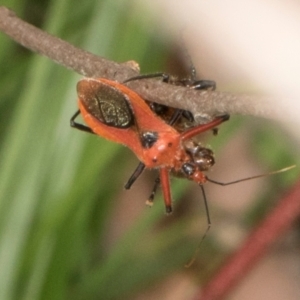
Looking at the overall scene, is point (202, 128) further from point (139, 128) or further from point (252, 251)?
point (252, 251)

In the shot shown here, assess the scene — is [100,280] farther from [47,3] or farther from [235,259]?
[47,3]

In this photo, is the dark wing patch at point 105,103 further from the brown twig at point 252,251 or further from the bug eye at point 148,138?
the brown twig at point 252,251

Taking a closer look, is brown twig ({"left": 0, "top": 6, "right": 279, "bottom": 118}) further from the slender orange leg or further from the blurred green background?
the blurred green background

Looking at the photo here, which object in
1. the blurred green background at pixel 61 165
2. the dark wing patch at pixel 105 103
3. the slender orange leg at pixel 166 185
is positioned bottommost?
the blurred green background at pixel 61 165

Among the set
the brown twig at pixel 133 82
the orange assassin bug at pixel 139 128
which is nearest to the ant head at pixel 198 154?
the orange assassin bug at pixel 139 128

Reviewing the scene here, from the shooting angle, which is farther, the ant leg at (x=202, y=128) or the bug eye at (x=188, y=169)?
the bug eye at (x=188, y=169)

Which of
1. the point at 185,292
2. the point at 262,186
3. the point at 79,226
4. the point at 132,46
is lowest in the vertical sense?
the point at 185,292

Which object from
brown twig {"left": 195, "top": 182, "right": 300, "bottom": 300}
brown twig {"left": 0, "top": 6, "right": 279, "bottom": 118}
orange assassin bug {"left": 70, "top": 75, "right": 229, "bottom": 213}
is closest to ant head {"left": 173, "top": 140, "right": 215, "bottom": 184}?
orange assassin bug {"left": 70, "top": 75, "right": 229, "bottom": 213}

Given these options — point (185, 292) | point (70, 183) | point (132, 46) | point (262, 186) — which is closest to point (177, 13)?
point (132, 46)
